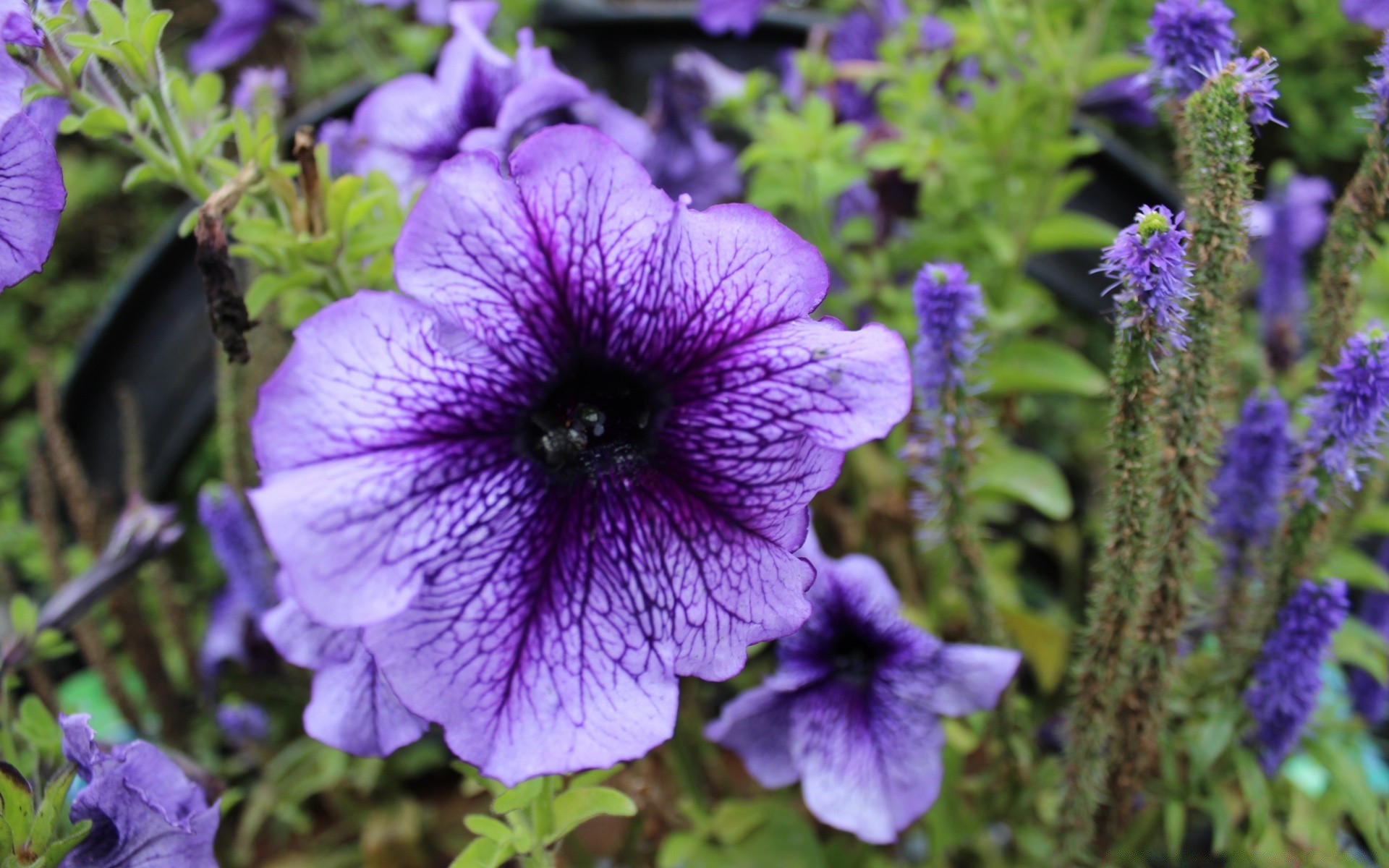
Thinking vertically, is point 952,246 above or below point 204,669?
above

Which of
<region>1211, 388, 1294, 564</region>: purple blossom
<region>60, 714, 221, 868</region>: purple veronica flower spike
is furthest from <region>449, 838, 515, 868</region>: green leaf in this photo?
<region>1211, 388, 1294, 564</region>: purple blossom

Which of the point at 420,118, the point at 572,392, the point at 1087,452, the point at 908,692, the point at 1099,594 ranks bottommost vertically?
the point at 1087,452

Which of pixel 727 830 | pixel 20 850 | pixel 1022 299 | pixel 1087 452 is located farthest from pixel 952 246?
pixel 20 850

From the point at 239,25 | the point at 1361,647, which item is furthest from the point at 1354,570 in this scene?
the point at 239,25

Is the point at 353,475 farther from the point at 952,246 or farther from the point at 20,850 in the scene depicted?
the point at 952,246

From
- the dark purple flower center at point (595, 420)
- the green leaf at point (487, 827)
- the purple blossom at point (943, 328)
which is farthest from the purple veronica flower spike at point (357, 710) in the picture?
the purple blossom at point (943, 328)

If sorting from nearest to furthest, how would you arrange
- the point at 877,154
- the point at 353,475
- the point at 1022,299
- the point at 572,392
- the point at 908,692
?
1. the point at 353,475
2. the point at 572,392
3. the point at 908,692
4. the point at 877,154
5. the point at 1022,299
